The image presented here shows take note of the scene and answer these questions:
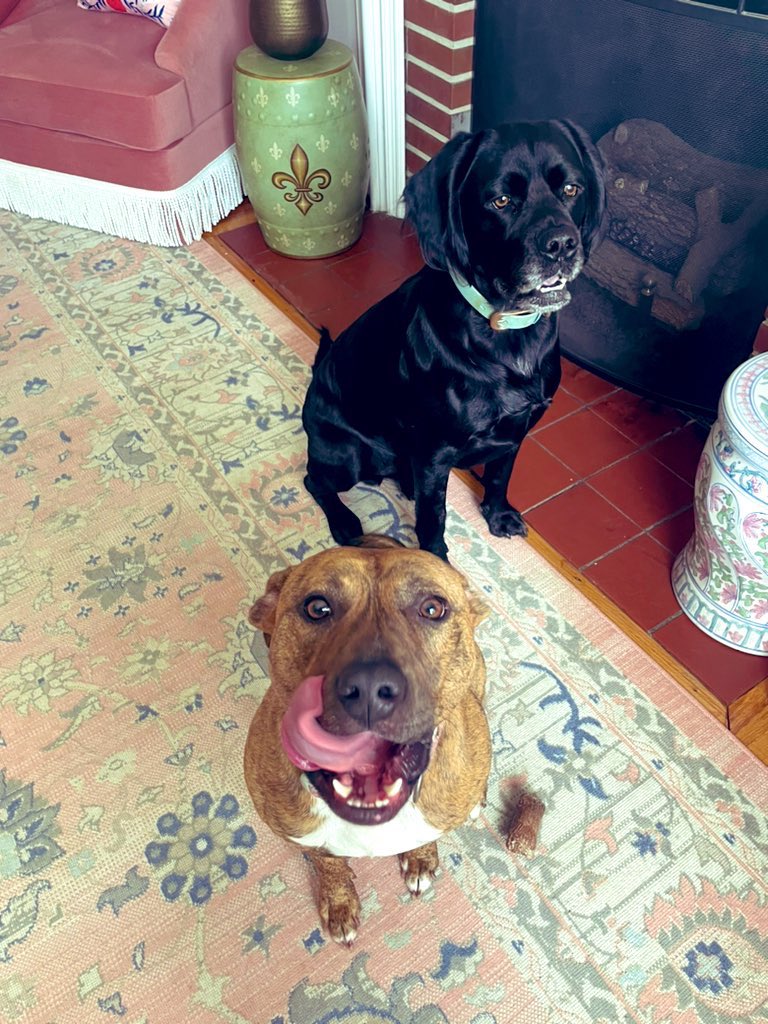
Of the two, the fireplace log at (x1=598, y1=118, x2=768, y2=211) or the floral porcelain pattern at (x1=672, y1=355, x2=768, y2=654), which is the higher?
the fireplace log at (x1=598, y1=118, x2=768, y2=211)

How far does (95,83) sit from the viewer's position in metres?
2.69

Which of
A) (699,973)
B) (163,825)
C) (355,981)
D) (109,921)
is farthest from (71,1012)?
(699,973)

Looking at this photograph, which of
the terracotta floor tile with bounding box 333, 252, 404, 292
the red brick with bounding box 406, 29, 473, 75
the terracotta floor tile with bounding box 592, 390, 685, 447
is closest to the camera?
the terracotta floor tile with bounding box 592, 390, 685, 447

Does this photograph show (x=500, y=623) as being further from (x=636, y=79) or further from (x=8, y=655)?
(x=636, y=79)

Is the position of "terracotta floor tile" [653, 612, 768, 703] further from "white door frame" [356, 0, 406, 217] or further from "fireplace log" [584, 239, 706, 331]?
"white door frame" [356, 0, 406, 217]

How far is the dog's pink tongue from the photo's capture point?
2.94 feet

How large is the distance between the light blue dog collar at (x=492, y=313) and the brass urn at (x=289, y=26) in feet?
5.08

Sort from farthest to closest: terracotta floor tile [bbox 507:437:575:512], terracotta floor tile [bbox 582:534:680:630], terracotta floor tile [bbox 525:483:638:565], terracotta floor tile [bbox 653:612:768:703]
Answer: terracotta floor tile [bbox 507:437:575:512] → terracotta floor tile [bbox 525:483:638:565] → terracotta floor tile [bbox 582:534:680:630] → terracotta floor tile [bbox 653:612:768:703]

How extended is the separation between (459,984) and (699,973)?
1.35ft

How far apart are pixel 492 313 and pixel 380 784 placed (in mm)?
909

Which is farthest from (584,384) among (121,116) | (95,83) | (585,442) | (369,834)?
(95,83)

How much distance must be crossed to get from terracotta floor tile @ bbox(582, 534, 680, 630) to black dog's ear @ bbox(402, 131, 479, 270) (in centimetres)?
86

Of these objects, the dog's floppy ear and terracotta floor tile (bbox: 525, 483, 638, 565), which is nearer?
the dog's floppy ear

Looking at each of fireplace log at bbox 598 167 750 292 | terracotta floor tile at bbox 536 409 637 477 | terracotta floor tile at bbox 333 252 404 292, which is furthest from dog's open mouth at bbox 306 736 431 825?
terracotta floor tile at bbox 333 252 404 292
